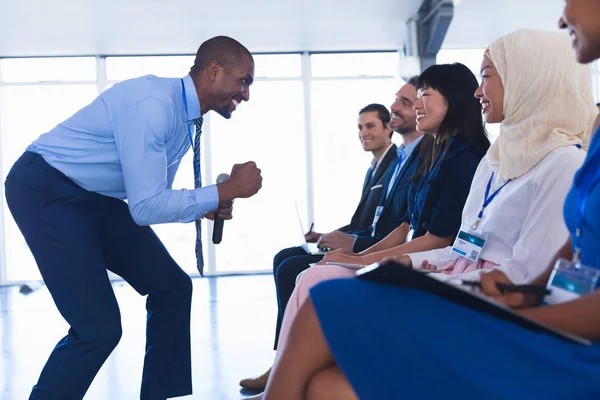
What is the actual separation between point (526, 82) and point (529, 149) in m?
0.21

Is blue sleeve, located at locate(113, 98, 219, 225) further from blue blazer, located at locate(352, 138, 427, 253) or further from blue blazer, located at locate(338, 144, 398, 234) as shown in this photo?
blue blazer, located at locate(338, 144, 398, 234)

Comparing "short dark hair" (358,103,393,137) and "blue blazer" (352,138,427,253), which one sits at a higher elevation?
"short dark hair" (358,103,393,137)

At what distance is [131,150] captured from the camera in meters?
2.21

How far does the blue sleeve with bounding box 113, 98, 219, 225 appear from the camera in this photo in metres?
2.21

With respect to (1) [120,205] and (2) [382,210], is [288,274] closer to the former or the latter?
(2) [382,210]

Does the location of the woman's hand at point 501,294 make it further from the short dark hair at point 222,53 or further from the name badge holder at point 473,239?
the short dark hair at point 222,53

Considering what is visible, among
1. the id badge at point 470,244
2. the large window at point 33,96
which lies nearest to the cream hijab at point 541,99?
the id badge at point 470,244

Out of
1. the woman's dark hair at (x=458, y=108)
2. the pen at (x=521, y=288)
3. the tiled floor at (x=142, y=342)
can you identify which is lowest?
the tiled floor at (x=142, y=342)

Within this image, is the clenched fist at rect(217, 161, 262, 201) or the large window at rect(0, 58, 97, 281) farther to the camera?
the large window at rect(0, 58, 97, 281)

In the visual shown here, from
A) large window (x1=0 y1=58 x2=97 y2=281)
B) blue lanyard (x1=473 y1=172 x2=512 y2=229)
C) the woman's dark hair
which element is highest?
large window (x1=0 y1=58 x2=97 y2=281)

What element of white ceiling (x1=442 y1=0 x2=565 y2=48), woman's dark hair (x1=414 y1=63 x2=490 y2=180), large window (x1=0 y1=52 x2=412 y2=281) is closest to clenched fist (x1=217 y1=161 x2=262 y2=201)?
woman's dark hair (x1=414 y1=63 x2=490 y2=180)

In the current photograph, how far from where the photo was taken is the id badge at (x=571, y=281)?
1.17 m

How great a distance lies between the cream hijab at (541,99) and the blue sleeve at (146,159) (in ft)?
3.70

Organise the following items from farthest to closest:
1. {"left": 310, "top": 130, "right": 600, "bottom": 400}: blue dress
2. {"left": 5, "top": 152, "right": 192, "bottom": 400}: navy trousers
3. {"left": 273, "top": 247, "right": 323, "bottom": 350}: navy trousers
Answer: {"left": 273, "top": 247, "right": 323, "bottom": 350}: navy trousers → {"left": 5, "top": 152, "right": 192, "bottom": 400}: navy trousers → {"left": 310, "top": 130, "right": 600, "bottom": 400}: blue dress
